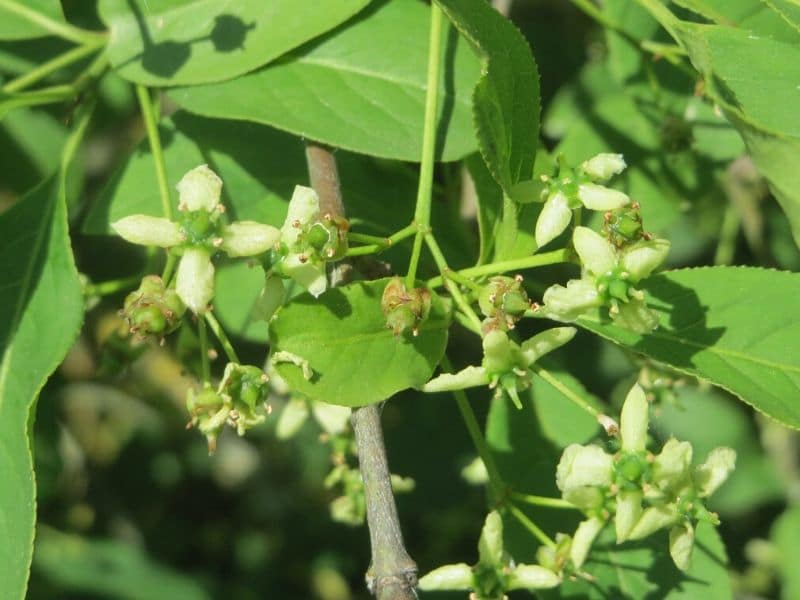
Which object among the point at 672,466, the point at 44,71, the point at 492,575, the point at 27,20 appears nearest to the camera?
the point at 672,466

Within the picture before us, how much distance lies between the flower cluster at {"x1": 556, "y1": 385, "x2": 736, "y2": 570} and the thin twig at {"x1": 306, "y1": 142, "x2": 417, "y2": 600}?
0.74 ft

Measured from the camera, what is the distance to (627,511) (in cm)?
147

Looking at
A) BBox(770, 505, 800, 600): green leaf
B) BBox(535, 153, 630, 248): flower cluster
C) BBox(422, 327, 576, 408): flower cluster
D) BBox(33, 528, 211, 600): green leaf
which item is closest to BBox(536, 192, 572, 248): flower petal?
BBox(535, 153, 630, 248): flower cluster

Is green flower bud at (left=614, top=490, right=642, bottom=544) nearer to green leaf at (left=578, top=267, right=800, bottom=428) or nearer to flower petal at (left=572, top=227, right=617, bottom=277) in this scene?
green leaf at (left=578, top=267, right=800, bottom=428)

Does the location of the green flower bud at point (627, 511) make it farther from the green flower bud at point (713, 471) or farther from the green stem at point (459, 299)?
the green stem at point (459, 299)

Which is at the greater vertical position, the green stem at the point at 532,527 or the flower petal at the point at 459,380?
the flower petal at the point at 459,380

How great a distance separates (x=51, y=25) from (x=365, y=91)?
574mm

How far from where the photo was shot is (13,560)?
5.12 feet

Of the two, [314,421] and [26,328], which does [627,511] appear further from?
[314,421]

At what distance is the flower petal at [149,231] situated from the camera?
4.89 ft

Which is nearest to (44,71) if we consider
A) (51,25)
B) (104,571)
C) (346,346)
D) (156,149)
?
(51,25)

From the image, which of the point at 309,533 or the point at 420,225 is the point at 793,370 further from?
the point at 309,533

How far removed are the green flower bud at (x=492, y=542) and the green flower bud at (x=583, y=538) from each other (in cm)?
10

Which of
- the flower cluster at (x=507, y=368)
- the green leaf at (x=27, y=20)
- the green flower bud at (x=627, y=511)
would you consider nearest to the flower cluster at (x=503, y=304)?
the flower cluster at (x=507, y=368)
